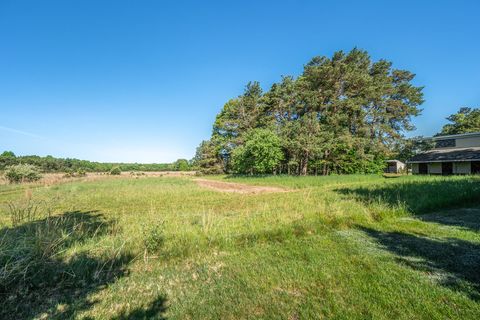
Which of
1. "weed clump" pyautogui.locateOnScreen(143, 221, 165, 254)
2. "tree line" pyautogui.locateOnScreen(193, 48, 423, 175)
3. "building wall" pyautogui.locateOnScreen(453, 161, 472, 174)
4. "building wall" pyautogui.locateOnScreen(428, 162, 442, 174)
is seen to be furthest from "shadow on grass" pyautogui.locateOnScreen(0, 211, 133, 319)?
"building wall" pyautogui.locateOnScreen(428, 162, 442, 174)

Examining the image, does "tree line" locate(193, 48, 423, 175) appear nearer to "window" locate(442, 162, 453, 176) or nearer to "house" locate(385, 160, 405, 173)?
"window" locate(442, 162, 453, 176)

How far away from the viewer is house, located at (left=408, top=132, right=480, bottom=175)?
23.8 metres

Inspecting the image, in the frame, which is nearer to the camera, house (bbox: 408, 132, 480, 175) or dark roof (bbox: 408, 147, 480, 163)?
dark roof (bbox: 408, 147, 480, 163)

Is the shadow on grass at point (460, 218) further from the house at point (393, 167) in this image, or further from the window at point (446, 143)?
the house at point (393, 167)

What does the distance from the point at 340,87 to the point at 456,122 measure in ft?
105

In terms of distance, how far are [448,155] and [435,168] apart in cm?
248

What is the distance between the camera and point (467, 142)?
2659 cm

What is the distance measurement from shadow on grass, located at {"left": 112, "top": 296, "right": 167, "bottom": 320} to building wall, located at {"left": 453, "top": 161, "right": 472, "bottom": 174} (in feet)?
109

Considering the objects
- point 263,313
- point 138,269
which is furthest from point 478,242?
point 138,269

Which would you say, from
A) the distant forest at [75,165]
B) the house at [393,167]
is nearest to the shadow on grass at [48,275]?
the house at [393,167]

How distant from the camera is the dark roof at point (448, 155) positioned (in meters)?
23.4

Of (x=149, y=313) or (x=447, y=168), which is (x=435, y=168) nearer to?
(x=447, y=168)

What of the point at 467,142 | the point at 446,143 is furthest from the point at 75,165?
the point at 467,142

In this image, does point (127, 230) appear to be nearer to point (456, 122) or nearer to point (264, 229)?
point (264, 229)
